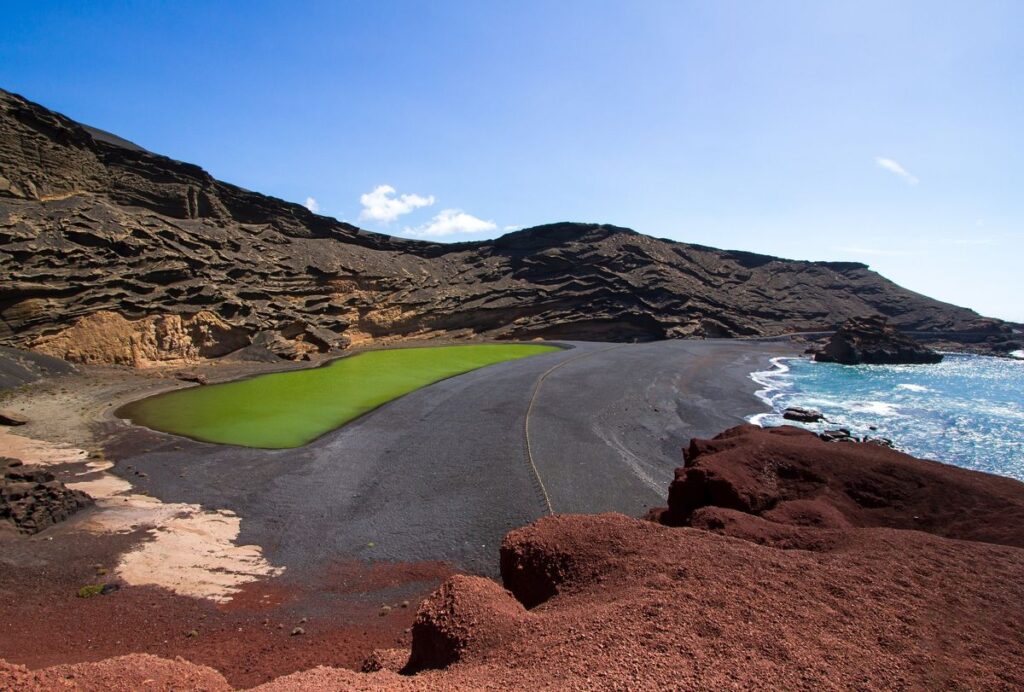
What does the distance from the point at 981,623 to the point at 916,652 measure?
0.84 m

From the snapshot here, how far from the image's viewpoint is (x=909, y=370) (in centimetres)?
3809

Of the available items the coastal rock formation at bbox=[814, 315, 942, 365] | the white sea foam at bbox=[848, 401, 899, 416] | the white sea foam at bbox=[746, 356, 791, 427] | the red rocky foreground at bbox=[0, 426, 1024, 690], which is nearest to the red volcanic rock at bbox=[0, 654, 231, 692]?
the red rocky foreground at bbox=[0, 426, 1024, 690]

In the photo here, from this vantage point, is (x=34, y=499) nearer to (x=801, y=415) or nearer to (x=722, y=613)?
(x=722, y=613)

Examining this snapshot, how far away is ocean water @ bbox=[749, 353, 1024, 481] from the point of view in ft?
61.9

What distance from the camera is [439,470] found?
13.2 m

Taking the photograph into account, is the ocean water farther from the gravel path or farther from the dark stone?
the dark stone

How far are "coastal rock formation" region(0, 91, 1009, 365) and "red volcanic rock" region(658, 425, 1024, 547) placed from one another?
2964cm

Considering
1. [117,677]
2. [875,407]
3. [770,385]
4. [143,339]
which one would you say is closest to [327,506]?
[117,677]

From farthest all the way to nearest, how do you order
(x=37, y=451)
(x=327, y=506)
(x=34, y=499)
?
(x=37, y=451) < (x=327, y=506) < (x=34, y=499)

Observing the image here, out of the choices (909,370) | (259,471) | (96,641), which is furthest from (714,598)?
(909,370)

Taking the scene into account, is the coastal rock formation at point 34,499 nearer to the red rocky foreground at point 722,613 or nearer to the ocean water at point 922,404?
the red rocky foreground at point 722,613

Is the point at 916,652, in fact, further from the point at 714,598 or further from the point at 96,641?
the point at 96,641

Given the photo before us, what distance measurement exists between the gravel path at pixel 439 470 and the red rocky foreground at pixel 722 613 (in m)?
4.63

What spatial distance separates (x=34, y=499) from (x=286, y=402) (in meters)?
11.2
